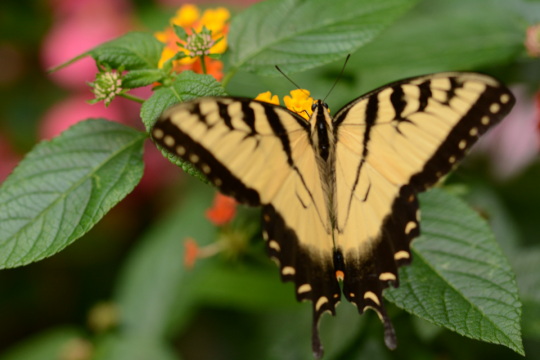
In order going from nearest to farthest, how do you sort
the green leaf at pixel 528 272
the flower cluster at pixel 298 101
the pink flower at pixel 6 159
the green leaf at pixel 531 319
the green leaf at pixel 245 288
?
1. the flower cluster at pixel 298 101
2. the green leaf at pixel 531 319
3. the green leaf at pixel 528 272
4. the green leaf at pixel 245 288
5. the pink flower at pixel 6 159

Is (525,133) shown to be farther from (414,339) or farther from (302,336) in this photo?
(302,336)

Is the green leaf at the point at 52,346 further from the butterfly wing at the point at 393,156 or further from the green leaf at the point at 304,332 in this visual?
the butterfly wing at the point at 393,156

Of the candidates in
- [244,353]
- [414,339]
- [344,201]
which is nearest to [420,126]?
[344,201]

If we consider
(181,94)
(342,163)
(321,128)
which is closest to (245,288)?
(342,163)

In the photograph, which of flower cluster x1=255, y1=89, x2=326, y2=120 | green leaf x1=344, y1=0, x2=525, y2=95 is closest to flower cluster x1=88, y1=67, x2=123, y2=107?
flower cluster x1=255, y1=89, x2=326, y2=120

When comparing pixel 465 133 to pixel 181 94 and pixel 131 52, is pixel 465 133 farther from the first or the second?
pixel 131 52

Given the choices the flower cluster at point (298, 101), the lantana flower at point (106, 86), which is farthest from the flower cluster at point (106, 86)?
the flower cluster at point (298, 101)
